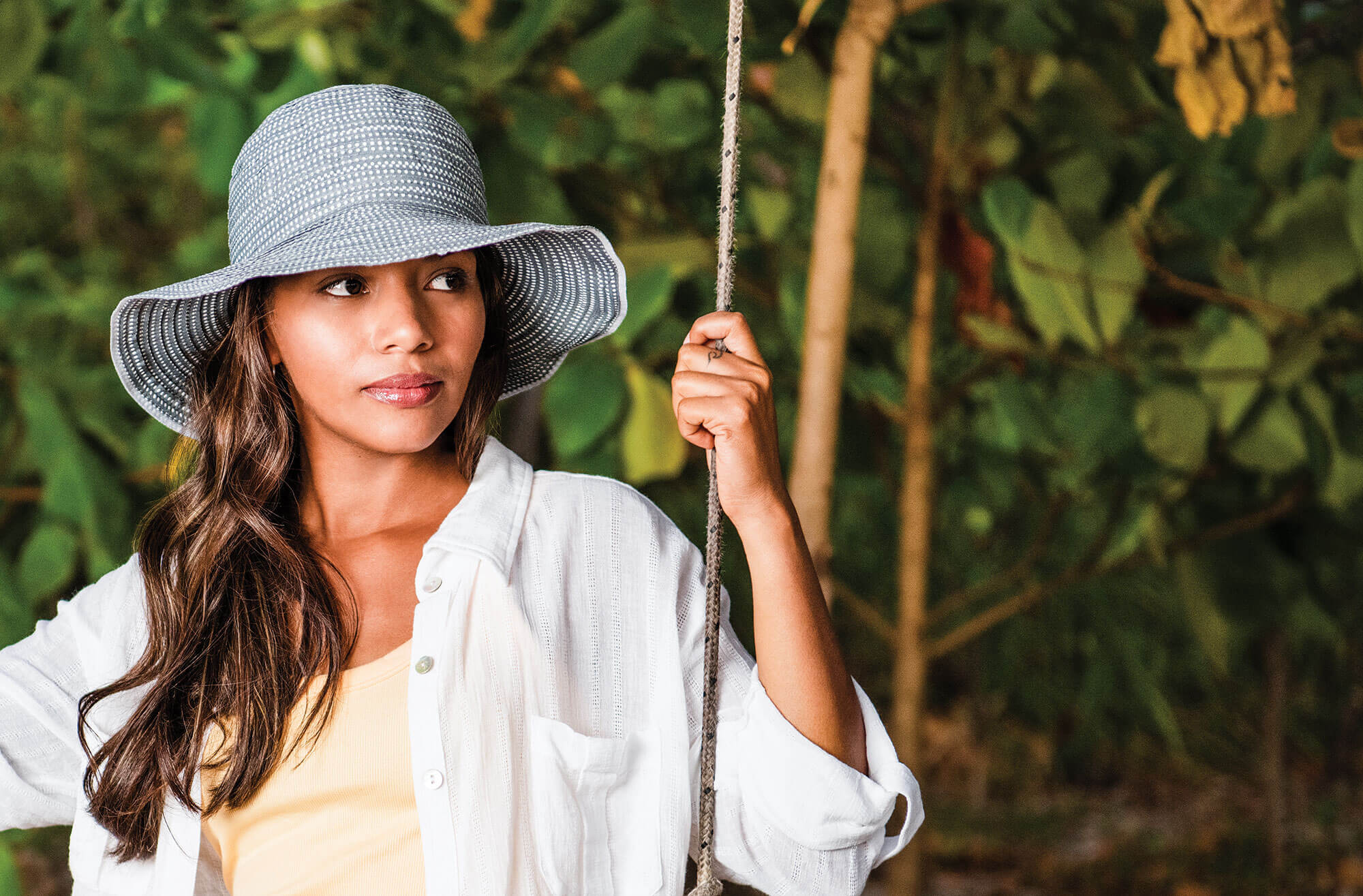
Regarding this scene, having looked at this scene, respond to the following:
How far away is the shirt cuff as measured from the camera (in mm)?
807

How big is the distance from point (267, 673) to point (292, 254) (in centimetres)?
27

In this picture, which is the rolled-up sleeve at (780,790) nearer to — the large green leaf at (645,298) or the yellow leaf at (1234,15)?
the large green leaf at (645,298)

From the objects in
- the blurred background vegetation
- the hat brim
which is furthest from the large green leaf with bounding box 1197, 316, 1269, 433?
the hat brim

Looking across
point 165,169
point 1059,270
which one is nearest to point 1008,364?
point 1059,270

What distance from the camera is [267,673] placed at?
860mm

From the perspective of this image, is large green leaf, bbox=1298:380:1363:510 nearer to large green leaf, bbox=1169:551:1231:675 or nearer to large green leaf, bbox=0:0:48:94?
large green leaf, bbox=1169:551:1231:675

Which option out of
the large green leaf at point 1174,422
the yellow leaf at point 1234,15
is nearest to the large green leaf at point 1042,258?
the large green leaf at point 1174,422

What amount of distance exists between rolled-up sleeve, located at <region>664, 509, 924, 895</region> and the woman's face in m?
0.21

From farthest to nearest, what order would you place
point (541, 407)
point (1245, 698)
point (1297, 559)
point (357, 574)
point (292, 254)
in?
point (1245, 698), point (1297, 559), point (541, 407), point (357, 574), point (292, 254)

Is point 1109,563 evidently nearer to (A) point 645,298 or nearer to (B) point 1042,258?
(B) point 1042,258

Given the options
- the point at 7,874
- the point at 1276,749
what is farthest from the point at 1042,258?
the point at 1276,749

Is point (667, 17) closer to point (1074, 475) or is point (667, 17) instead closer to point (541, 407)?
point (541, 407)

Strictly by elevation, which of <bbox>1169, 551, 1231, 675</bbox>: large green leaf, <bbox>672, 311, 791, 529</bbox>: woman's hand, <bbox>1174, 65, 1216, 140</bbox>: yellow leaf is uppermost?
<bbox>1174, 65, 1216, 140</bbox>: yellow leaf

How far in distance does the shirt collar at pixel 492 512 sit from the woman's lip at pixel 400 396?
9cm
